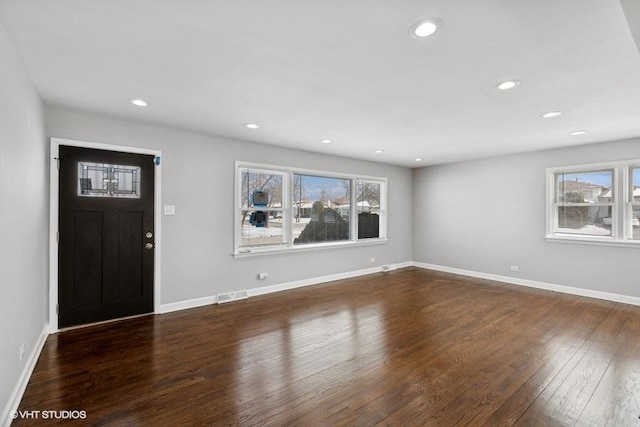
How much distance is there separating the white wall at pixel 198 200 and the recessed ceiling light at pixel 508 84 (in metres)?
3.40

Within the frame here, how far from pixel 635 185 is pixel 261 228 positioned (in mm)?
5838

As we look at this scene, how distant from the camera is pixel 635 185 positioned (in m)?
4.57

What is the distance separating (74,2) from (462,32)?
7.56 ft

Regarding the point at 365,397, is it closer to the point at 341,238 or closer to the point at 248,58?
the point at 248,58

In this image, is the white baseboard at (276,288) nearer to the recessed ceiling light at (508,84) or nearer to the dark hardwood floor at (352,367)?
the dark hardwood floor at (352,367)

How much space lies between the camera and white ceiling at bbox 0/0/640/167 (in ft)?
5.74

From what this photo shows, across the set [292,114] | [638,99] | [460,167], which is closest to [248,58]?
[292,114]

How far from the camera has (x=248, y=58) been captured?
7.48ft

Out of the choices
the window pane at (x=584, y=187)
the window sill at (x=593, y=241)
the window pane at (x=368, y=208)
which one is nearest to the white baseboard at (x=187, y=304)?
the window pane at (x=368, y=208)

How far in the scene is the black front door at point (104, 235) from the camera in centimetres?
346

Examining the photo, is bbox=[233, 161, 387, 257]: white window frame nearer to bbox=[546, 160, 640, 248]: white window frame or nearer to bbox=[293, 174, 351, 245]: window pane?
bbox=[293, 174, 351, 245]: window pane

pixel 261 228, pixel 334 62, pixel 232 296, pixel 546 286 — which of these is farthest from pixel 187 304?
pixel 546 286

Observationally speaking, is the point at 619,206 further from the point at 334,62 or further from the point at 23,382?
the point at 23,382

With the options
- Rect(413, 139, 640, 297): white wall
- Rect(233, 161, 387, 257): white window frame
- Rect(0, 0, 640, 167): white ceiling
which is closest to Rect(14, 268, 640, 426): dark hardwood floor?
Rect(413, 139, 640, 297): white wall
